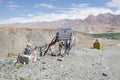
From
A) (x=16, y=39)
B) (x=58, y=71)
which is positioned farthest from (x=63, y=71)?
(x=16, y=39)

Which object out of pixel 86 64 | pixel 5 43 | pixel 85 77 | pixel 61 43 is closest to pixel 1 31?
pixel 5 43

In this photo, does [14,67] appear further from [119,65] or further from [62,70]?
[119,65]

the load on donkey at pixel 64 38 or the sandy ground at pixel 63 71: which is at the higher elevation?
the load on donkey at pixel 64 38

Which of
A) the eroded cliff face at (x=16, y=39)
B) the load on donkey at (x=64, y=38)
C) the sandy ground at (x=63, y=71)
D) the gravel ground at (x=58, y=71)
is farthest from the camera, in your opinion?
the eroded cliff face at (x=16, y=39)

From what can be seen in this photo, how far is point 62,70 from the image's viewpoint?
21328 mm

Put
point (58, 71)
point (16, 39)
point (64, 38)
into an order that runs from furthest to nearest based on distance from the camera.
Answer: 1. point (16, 39)
2. point (64, 38)
3. point (58, 71)

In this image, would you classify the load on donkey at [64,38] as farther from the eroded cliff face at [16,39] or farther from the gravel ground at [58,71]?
the eroded cliff face at [16,39]

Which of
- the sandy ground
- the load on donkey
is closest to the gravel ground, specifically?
the sandy ground

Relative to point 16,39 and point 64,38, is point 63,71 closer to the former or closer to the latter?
point 64,38

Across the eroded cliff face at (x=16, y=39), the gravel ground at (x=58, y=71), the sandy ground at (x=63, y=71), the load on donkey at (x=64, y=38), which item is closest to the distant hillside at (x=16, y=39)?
the eroded cliff face at (x=16, y=39)

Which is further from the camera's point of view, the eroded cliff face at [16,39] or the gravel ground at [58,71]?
the eroded cliff face at [16,39]

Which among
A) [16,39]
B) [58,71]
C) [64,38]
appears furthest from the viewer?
[16,39]

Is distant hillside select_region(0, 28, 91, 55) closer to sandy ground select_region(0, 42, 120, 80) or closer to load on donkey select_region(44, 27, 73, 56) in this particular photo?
load on donkey select_region(44, 27, 73, 56)

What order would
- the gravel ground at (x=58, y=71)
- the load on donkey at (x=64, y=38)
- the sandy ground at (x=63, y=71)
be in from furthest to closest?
1. the load on donkey at (x=64, y=38)
2. the sandy ground at (x=63, y=71)
3. the gravel ground at (x=58, y=71)
